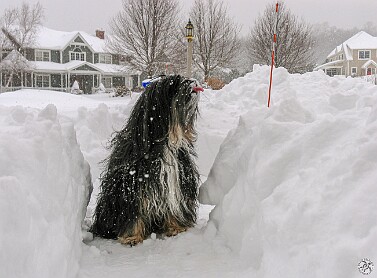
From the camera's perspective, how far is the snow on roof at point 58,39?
40438 millimetres

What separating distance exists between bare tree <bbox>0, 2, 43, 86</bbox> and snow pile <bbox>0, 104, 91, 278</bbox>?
35.6 meters

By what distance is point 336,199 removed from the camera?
6.56ft

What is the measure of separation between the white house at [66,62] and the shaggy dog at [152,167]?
36360 mm

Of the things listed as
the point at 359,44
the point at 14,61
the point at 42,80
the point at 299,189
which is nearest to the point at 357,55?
the point at 359,44

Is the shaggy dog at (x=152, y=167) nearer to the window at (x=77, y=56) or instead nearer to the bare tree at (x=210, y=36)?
the bare tree at (x=210, y=36)

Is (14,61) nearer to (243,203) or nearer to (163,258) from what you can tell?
(163,258)

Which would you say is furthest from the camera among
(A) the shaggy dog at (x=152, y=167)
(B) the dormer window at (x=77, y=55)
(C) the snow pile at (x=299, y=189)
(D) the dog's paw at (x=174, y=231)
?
(B) the dormer window at (x=77, y=55)

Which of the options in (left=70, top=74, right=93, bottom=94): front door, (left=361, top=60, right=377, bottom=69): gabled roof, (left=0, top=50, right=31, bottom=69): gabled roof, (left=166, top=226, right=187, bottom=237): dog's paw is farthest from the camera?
(left=361, top=60, right=377, bottom=69): gabled roof

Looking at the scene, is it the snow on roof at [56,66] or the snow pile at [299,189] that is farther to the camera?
the snow on roof at [56,66]

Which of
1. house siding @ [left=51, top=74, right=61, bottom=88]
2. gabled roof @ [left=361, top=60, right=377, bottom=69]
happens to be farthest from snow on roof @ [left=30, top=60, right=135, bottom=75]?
gabled roof @ [left=361, top=60, right=377, bottom=69]

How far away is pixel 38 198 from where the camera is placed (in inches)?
90.4

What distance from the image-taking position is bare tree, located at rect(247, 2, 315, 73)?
26.0 m

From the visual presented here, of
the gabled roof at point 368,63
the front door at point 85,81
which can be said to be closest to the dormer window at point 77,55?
the front door at point 85,81

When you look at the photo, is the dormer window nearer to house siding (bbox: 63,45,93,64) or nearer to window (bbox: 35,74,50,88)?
house siding (bbox: 63,45,93,64)
